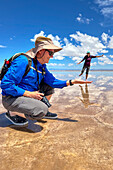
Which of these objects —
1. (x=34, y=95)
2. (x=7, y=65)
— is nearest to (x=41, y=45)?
(x=7, y=65)

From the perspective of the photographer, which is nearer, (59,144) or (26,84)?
(59,144)

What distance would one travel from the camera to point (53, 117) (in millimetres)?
2490

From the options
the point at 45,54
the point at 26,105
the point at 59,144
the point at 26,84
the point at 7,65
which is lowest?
the point at 59,144

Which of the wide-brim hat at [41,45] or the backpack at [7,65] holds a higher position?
the wide-brim hat at [41,45]

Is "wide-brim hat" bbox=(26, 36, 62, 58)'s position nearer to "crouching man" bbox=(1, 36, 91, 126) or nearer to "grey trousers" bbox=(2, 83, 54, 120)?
"crouching man" bbox=(1, 36, 91, 126)

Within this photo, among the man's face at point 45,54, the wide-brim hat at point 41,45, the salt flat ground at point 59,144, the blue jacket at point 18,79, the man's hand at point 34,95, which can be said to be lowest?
the salt flat ground at point 59,144

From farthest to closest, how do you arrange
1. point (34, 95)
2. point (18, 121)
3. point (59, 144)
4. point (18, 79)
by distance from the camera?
1. point (18, 121)
2. point (34, 95)
3. point (18, 79)
4. point (59, 144)

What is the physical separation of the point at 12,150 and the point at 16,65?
1.09m

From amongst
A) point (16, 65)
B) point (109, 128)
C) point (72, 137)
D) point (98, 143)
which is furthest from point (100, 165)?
point (16, 65)

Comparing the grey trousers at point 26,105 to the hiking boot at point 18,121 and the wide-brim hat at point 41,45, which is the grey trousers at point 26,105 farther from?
the wide-brim hat at point 41,45

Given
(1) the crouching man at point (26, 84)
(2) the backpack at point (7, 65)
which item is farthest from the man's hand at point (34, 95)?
(2) the backpack at point (7, 65)

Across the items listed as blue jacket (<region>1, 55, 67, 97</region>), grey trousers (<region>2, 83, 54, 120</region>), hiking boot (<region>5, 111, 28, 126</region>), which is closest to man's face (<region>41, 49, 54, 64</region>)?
blue jacket (<region>1, 55, 67, 97</region>)

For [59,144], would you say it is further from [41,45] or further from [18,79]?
[41,45]

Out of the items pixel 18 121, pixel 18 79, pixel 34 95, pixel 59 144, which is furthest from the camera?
pixel 18 121
